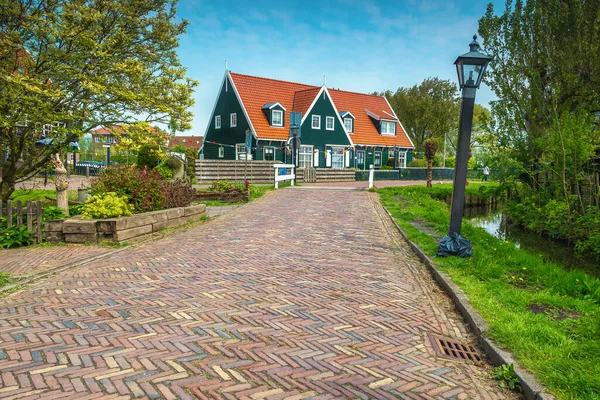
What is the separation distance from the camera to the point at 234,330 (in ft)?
14.6

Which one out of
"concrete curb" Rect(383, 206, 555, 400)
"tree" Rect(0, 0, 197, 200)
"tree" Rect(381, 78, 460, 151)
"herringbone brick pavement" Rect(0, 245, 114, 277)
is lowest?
"concrete curb" Rect(383, 206, 555, 400)

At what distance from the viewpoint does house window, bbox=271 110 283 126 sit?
3566cm

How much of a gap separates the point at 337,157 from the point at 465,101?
31459 mm

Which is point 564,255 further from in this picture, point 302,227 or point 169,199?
point 169,199

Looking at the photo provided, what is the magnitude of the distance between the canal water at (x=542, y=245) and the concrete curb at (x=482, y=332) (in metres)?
4.98

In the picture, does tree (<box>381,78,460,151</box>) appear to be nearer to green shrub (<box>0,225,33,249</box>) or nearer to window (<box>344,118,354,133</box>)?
window (<box>344,118,354,133</box>)

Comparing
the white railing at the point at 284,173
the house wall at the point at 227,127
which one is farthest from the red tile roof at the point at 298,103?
the white railing at the point at 284,173

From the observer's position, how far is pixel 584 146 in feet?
39.7

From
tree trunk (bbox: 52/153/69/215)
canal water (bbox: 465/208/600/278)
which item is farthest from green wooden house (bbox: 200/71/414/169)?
tree trunk (bbox: 52/153/69/215)

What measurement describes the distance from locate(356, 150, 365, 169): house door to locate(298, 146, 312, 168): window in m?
5.80

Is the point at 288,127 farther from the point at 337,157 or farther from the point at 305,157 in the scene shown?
the point at 337,157

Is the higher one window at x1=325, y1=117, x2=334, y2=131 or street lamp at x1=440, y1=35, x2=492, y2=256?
window at x1=325, y1=117, x2=334, y2=131

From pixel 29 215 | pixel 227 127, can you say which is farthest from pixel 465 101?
pixel 227 127

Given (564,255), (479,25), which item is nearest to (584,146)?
(564,255)
